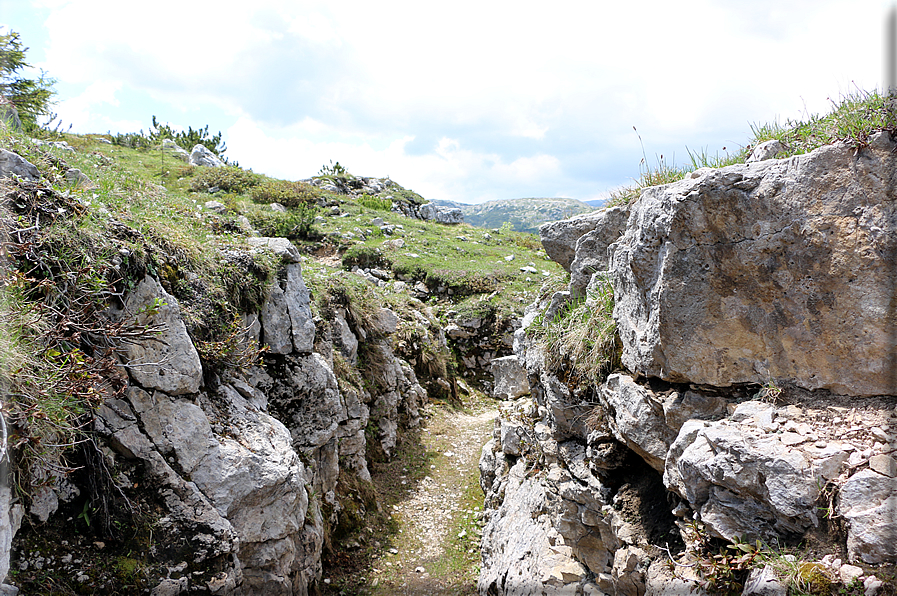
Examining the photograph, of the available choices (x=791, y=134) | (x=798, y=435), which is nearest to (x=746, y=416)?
(x=798, y=435)

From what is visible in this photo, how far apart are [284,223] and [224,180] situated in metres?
7.01

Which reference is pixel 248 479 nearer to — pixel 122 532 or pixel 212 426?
pixel 212 426

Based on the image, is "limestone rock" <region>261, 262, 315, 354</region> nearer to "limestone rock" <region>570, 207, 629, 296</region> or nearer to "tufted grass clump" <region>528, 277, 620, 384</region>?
"tufted grass clump" <region>528, 277, 620, 384</region>

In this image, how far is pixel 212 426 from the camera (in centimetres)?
604

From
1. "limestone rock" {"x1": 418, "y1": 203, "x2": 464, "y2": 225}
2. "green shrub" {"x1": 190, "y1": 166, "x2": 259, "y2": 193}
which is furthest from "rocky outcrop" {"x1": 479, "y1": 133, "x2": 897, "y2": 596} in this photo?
"limestone rock" {"x1": 418, "y1": 203, "x2": 464, "y2": 225}

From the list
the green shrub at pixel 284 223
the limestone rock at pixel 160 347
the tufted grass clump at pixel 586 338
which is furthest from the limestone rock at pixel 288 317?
the green shrub at pixel 284 223

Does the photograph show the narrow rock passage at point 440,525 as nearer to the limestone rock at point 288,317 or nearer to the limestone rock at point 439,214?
the limestone rock at point 288,317

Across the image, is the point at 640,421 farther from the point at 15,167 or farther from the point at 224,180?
the point at 224,180

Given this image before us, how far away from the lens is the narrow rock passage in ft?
28.6

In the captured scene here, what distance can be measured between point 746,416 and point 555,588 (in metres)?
4.14

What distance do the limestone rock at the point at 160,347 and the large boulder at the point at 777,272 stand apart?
5.60 metres

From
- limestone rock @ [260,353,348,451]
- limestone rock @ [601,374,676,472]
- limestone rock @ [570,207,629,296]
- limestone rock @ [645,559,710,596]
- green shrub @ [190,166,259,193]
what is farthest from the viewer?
green shrub @ [190,166,259,193]

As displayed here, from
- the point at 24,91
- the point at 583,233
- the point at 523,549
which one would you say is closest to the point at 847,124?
the point at 583,233

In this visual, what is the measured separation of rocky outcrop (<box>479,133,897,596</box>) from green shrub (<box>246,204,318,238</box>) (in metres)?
18.8
